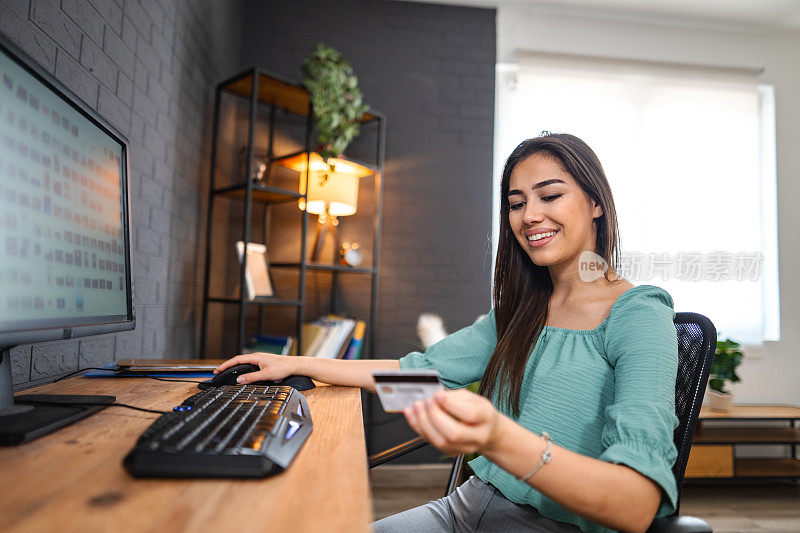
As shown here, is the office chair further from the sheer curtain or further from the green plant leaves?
the sheer curtain

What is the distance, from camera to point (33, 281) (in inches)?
25.7

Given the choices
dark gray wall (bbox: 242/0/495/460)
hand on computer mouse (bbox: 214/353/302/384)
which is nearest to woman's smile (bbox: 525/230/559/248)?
hand on computer mouse (bbox: 214/353/302/384)

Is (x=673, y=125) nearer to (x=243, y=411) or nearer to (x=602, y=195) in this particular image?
(x=602, y=195)

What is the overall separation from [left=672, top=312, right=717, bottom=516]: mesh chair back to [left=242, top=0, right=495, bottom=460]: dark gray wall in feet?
6.75

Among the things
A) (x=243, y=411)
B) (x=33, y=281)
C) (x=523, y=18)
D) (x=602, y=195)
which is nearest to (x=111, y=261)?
(x=33, y=281)

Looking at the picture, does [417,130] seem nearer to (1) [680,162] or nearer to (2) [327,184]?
(2) [327,184]

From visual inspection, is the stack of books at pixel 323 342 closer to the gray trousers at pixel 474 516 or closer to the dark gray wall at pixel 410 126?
the dark gray wall at pixel 410 126

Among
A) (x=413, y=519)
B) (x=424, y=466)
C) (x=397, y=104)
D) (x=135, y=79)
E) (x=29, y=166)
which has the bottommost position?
(x=424, y=466)

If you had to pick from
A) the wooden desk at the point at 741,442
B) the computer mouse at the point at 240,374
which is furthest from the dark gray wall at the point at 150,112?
the wooden desk at the point at 741,442

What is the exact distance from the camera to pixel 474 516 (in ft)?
3.12

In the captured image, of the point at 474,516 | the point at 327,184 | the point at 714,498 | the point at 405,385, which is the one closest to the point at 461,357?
the point at 474,516

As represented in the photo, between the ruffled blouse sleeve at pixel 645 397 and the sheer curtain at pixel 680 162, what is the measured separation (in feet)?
8.42

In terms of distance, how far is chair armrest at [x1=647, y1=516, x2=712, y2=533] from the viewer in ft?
2.33

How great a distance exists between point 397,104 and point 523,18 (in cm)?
109
